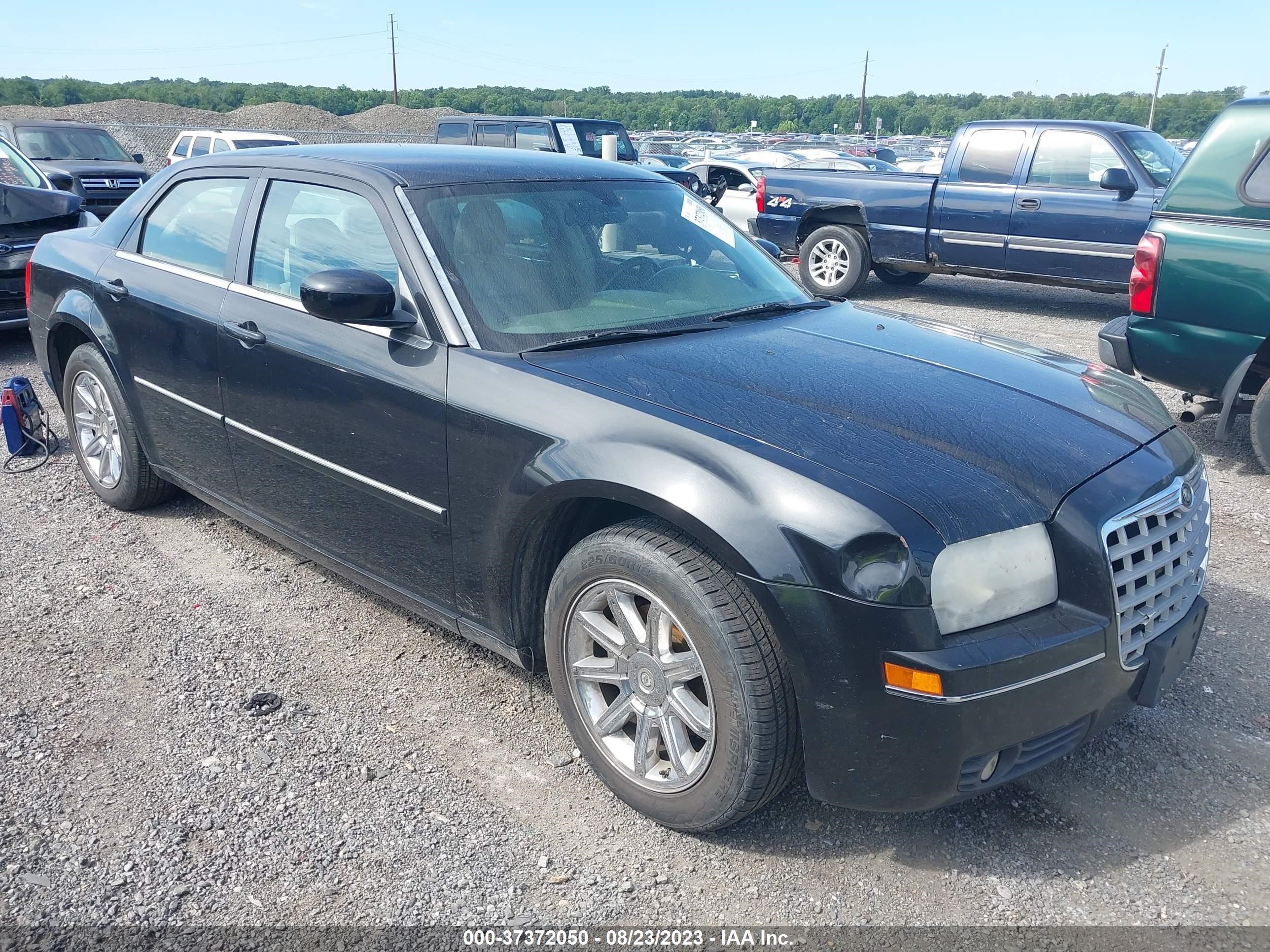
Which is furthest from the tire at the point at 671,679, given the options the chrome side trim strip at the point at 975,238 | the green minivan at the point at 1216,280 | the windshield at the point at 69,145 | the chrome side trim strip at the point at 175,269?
the windshield at the point at 69,145

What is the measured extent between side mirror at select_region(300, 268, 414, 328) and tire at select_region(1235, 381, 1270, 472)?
4.52 m

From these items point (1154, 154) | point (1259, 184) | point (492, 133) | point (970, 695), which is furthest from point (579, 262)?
point (492, 133)

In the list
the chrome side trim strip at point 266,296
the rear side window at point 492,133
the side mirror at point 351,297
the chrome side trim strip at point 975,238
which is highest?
the rear side window at point 492,133

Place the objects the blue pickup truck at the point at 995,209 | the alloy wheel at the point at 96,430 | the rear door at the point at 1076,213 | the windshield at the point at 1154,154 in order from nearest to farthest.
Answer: the alloy wheel at the point at 96,430
the rear door at the point at 1076,213
the blue pickup truck at the point at 995,209
the windshield at the point at 1154,154

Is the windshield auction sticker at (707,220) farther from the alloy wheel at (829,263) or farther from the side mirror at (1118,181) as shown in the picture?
the alloy wheel at (829,263)

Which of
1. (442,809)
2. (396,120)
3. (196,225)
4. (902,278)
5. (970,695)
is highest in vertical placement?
(396,120)

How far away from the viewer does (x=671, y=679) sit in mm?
2676

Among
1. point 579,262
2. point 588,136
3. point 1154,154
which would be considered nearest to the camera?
point 579,262

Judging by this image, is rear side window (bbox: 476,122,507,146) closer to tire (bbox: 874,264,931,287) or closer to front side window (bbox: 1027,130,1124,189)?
tire (bbox: 874,264,931,287)

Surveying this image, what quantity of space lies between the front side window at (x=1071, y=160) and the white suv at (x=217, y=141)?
13055mm

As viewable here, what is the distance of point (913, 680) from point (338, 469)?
2046 mm

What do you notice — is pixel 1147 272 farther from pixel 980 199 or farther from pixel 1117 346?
pixel 980 199

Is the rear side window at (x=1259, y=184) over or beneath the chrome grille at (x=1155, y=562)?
over

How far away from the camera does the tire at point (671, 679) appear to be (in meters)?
2.46
